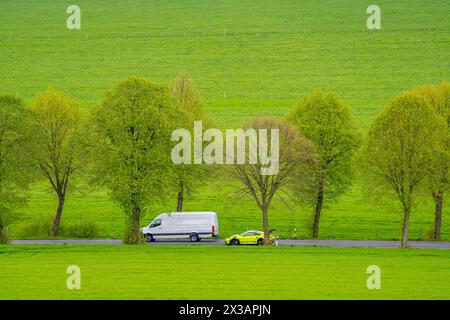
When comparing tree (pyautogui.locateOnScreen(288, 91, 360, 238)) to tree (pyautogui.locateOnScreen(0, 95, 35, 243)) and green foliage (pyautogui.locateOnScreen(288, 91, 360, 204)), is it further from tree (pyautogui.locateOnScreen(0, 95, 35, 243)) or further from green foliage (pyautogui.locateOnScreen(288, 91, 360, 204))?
tree (pyautogui.locateOnScreen(0, 95, 35, 243))

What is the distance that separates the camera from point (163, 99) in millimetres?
63125

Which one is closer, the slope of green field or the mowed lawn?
the mowed lawn

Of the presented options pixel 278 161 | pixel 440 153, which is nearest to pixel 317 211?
pixel 278 161

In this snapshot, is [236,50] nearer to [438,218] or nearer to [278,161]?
[438,218]

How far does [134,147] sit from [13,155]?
35.0ft

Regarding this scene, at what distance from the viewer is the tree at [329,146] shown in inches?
2815

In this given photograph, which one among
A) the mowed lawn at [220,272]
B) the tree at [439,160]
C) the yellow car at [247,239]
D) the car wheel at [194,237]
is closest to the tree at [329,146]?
the yellow car at [247,239]

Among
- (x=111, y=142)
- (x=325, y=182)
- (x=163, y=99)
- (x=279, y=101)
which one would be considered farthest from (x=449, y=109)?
(x=279, y=101)

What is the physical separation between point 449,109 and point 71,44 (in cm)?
9239

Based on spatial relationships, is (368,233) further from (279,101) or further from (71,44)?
(71,44)

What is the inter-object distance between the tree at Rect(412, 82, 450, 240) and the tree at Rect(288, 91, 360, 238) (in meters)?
8.55

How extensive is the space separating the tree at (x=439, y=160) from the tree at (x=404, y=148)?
0.86 m

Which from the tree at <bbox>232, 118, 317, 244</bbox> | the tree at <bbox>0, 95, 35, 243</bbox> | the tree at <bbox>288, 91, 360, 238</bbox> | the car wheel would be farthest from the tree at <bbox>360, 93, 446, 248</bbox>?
the tree at <bbox>0, 95, 35, 243</bbox>

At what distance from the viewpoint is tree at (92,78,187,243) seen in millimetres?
59188
